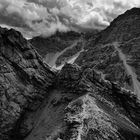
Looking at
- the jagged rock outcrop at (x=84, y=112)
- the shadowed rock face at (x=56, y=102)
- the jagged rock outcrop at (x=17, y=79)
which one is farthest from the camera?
the jagged rock outcrop at (x=17, y=79)

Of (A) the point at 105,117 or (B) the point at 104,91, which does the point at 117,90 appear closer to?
(B) the point at 104,91

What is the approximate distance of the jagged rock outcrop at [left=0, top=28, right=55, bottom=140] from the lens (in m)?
67.6

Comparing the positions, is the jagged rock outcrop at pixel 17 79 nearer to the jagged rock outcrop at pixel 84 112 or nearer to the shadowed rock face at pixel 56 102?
the shadowed rock face at pixel 56 102

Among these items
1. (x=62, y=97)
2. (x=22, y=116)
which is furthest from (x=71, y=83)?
(x=22, y=116)

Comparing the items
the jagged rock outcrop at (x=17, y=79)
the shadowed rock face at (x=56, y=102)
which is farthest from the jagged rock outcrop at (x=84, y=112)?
the jagged rock outcrop at (x=17, y=79)

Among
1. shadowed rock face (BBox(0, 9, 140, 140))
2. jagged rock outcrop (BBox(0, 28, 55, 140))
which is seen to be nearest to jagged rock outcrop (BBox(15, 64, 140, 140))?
shadowed rock face (BBox(0, 9, 140, 140))

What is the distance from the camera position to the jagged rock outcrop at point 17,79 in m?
67.6

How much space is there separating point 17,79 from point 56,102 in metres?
15.3

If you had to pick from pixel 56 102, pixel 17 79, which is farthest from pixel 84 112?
pixel 17 79

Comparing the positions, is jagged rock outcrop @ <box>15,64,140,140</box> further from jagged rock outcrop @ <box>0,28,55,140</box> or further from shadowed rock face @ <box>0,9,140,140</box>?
jagged rock outcrop @ <box>0,28,55,140</box>

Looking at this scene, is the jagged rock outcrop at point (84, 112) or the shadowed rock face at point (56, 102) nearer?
the jagged rock outcrop at point (84, 112)

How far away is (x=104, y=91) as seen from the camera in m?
70.9

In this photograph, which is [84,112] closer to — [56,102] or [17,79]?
[56,102]

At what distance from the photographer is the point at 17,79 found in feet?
239
